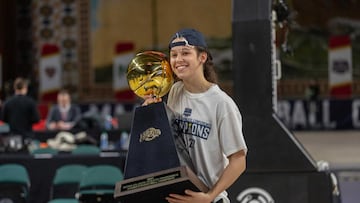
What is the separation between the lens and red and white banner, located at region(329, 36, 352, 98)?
74.0ft

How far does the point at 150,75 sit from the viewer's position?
3.25 m

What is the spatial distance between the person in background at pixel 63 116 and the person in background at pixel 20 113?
1612mm

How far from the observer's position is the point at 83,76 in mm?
24375

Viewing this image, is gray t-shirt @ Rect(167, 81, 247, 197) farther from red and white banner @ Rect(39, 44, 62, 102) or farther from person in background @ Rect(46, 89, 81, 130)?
red and white banner @ Rect(39, 44, 62, 102)

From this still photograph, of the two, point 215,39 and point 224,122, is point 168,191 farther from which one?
point 215,39

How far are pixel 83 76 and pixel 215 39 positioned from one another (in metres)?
4.56

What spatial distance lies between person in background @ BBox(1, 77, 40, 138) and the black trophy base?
7174 mm

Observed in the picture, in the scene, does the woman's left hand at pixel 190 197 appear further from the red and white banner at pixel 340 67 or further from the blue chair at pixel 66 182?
the red and white banner at pixel 340 67

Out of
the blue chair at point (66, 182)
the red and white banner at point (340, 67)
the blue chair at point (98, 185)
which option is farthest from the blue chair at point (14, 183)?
the red and white banner at point (340, 67)

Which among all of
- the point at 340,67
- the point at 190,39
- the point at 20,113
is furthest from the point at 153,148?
the point at 340,67

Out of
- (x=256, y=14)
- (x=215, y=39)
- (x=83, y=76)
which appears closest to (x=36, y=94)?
(x=83, y=76)

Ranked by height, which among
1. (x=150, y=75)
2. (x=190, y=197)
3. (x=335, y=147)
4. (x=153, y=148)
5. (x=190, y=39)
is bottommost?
(x=335, y=147)

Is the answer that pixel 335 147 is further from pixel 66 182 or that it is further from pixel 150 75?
pixel 150 75

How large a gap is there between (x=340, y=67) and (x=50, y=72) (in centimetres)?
912
